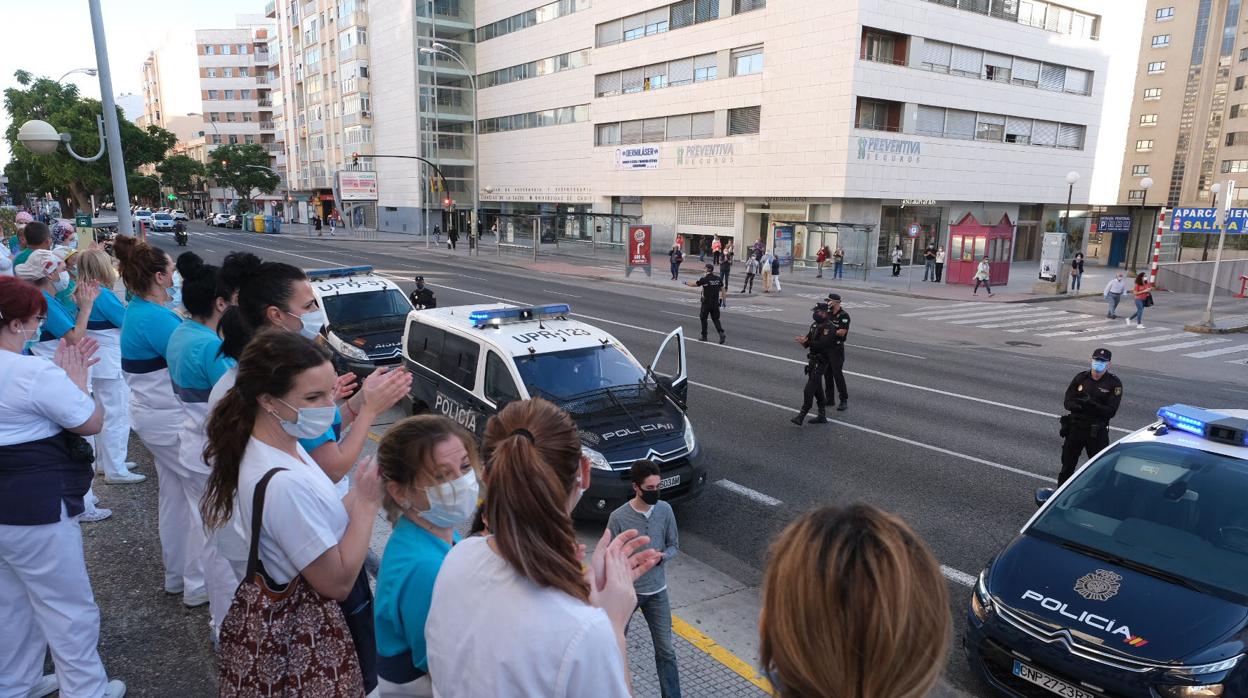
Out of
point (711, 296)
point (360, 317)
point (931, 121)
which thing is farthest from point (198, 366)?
point (931, 121)

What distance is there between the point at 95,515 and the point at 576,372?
4436mm

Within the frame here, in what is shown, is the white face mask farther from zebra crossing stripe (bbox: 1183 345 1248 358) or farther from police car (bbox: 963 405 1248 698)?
zebra crossing stripe (bbox: 1183 345 1248 358)

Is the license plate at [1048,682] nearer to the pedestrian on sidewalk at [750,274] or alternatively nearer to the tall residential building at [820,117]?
the pedestrian on sidewalk at [750,274]

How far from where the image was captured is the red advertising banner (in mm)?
34031

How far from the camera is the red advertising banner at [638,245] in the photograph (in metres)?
34.0

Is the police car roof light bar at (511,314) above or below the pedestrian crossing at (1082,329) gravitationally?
above

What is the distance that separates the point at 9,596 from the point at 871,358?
49.7 feet

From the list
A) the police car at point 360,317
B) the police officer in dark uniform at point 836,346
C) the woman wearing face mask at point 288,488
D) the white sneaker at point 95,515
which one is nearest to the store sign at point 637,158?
the police car at point 360,317

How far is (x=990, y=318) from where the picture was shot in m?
23.6

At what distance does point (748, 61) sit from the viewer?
40.1 m

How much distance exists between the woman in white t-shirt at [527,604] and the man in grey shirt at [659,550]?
2052mm

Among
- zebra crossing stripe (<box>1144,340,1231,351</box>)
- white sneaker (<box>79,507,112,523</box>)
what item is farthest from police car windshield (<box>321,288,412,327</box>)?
zebra crossing stripe (<box>1144,340,1231,351</box>)

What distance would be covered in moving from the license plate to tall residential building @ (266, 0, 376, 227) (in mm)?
71859

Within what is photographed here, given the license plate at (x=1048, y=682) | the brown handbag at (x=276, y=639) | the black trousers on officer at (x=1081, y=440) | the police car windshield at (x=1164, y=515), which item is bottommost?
the license plate at (x=1048, y=682)
